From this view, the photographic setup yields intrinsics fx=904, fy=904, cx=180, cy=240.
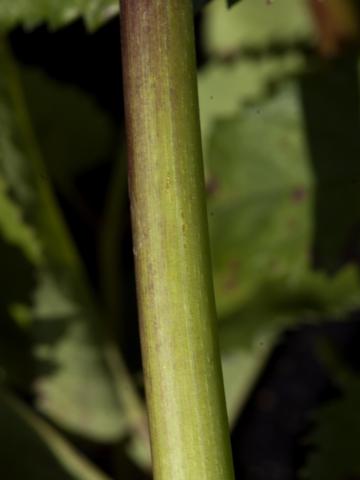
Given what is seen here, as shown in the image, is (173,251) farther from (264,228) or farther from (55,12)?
(264,228)

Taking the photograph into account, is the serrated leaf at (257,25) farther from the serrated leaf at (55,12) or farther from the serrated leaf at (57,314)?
the serrated leaf at (55,12)

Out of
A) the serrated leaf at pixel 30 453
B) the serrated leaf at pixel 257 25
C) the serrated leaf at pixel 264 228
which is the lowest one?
the serrated leaf at pixel 30 453

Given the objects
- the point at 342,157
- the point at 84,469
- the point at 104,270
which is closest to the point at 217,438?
the point at 84,469

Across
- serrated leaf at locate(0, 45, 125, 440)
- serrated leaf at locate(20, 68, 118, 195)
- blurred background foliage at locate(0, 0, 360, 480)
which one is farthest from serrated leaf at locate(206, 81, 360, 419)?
serrated leaf at locate(20, 68, 118, 195)

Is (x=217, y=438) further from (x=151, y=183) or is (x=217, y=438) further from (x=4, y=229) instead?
(x=4, y=229)

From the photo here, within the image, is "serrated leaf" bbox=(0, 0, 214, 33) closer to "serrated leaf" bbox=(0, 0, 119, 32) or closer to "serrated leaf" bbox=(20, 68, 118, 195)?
"serrated leaf" bbox=(0, 0, 119, 32)

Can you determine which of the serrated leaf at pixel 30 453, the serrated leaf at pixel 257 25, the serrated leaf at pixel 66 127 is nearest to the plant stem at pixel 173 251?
the serrated leaf at pixel 30 453

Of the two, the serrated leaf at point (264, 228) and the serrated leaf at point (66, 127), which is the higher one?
the serrated leaf at point (66, 127)
